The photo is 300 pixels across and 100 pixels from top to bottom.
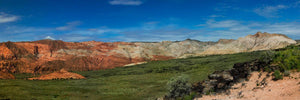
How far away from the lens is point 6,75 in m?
78.7

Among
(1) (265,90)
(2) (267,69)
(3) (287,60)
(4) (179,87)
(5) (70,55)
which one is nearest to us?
(1) (265,90)

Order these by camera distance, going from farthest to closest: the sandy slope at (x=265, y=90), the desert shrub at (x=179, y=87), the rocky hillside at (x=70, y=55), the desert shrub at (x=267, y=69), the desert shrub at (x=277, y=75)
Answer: the rocky hillside at (x=70, y=55) → the desert shrub at (x=179, y=87) → the desert shrub at (x=267, y=69) → the desert shrub at (x=277, y=75) → the sandy slope at (x=265, y=90)

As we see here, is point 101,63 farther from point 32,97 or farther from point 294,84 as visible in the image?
point 294,84

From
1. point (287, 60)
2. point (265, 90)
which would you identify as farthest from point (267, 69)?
point (265, 90)

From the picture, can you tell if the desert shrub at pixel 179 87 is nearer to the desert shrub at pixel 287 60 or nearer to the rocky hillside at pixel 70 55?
the desert shrub at pixel 287 60

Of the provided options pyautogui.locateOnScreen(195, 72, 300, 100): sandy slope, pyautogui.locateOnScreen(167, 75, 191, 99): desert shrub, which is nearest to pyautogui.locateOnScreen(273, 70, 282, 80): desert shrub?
pyautogui.locateOnScreen(195, 72, 300, 100): sandy slope

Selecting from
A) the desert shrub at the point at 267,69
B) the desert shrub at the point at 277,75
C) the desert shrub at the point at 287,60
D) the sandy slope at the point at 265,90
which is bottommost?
the sandy slope at the point at 265,90

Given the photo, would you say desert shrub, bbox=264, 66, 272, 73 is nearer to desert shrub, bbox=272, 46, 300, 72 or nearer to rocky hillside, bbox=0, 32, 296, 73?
desert shrub, bbox=272, 46, 300, 72

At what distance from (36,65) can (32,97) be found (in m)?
98.2

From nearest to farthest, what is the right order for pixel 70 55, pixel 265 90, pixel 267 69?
pixel 265 90
pixel 267 69
pixel 70 55

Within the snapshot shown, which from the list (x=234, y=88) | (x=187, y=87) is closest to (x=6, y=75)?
(x=187, y=87)

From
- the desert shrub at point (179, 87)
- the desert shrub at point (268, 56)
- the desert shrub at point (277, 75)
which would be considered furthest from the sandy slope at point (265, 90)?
the desert shrub at point (179, 87)

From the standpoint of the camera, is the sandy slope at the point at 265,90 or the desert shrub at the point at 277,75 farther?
the desert shrub at the point at 277,75

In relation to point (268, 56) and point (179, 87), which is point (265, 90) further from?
point (179, 87)
